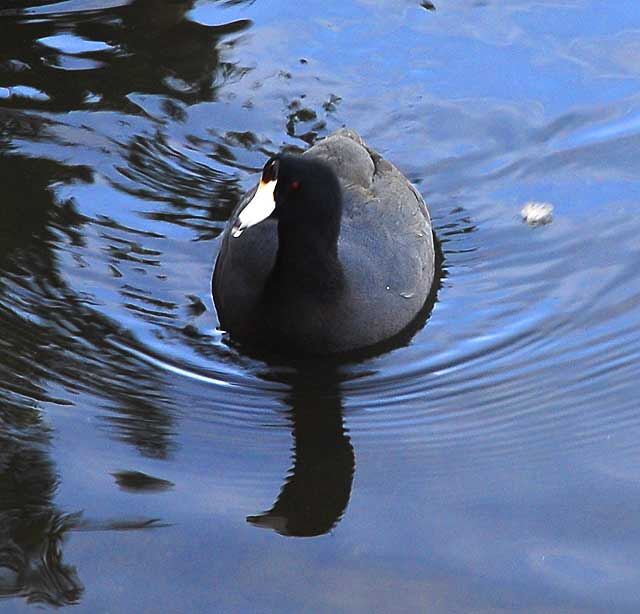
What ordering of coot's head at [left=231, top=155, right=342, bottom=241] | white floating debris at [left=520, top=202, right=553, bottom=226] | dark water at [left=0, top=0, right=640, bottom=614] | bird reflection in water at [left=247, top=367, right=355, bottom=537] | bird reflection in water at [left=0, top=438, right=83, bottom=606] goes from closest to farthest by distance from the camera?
1. bird reflection in water at [left=0, top=438, right=83, bottom=606]
2. dark water at [left=0, top=0, right=640, bottom=614]
3. bird reflection in water at [left=247, top=367, right=355, bottom=537]
4. coot's head at [left=231, top=155, right=342, bottom=241]
5. white floating debris at [left=520, top=202, right=553, bottom=226]

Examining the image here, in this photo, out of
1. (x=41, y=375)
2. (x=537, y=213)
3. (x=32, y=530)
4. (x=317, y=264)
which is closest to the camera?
(x=32, y=530)

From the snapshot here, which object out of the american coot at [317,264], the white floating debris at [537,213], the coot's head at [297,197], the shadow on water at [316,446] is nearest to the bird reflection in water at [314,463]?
the shadow on water at [316,446]

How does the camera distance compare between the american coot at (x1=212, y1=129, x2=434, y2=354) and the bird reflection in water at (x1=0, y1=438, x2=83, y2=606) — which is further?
the american coot at (x1=212, y1=129, x2=434, y2=354)

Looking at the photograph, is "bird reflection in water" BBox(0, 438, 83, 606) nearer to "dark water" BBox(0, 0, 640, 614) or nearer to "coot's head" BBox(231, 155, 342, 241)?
"dark water" BBox(0, 0, 640, 614)

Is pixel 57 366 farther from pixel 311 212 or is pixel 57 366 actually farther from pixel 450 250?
pixel 450 250

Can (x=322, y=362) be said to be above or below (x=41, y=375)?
below

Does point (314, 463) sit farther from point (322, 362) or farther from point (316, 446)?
point (322, 362)

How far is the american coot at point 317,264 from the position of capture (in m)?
5.52

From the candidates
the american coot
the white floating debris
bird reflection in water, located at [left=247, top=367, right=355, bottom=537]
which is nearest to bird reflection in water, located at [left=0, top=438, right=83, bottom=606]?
bird reflection in water, located at [left=247, top=367, right=355, bottom=537]

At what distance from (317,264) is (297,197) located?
313 millimetres

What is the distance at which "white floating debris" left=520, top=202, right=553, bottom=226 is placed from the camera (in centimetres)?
677

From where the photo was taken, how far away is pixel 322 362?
573cm

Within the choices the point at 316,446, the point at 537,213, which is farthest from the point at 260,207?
the point at 537,213

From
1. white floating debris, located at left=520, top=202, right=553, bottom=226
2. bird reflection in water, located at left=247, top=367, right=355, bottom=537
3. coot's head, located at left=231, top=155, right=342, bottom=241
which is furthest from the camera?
white floating debris, located at left=520, top=202, right=553, bottom=226
